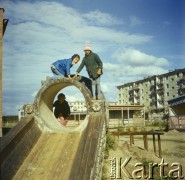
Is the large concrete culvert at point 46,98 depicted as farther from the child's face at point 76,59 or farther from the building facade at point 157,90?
the building facade at point 157,90

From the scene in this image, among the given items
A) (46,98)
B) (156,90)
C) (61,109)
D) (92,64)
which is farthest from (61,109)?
(156,90)

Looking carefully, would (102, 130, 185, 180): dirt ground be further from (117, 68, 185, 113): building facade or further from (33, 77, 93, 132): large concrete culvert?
(117, 68, 185, 113): building facade

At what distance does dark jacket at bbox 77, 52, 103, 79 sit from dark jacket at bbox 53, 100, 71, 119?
5.66 feet

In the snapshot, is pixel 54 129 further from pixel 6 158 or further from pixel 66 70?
pixel 6 158

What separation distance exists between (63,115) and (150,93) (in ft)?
268

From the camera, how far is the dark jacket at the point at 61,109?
1073 cm

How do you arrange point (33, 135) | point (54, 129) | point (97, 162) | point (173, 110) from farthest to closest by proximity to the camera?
point (173, 110), point (54, 129), point (33, 135), point (97, 162)

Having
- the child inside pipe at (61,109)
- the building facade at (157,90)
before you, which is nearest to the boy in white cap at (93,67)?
the child inside pipe at (61,109)

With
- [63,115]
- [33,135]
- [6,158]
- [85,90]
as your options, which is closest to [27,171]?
[6,158]

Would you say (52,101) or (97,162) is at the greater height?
(52,101)

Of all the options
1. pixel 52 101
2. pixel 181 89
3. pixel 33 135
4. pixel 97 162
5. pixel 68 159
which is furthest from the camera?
pixel 181 89

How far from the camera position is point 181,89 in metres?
74.8

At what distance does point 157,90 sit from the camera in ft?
279

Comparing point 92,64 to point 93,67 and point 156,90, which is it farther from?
point 156,90
